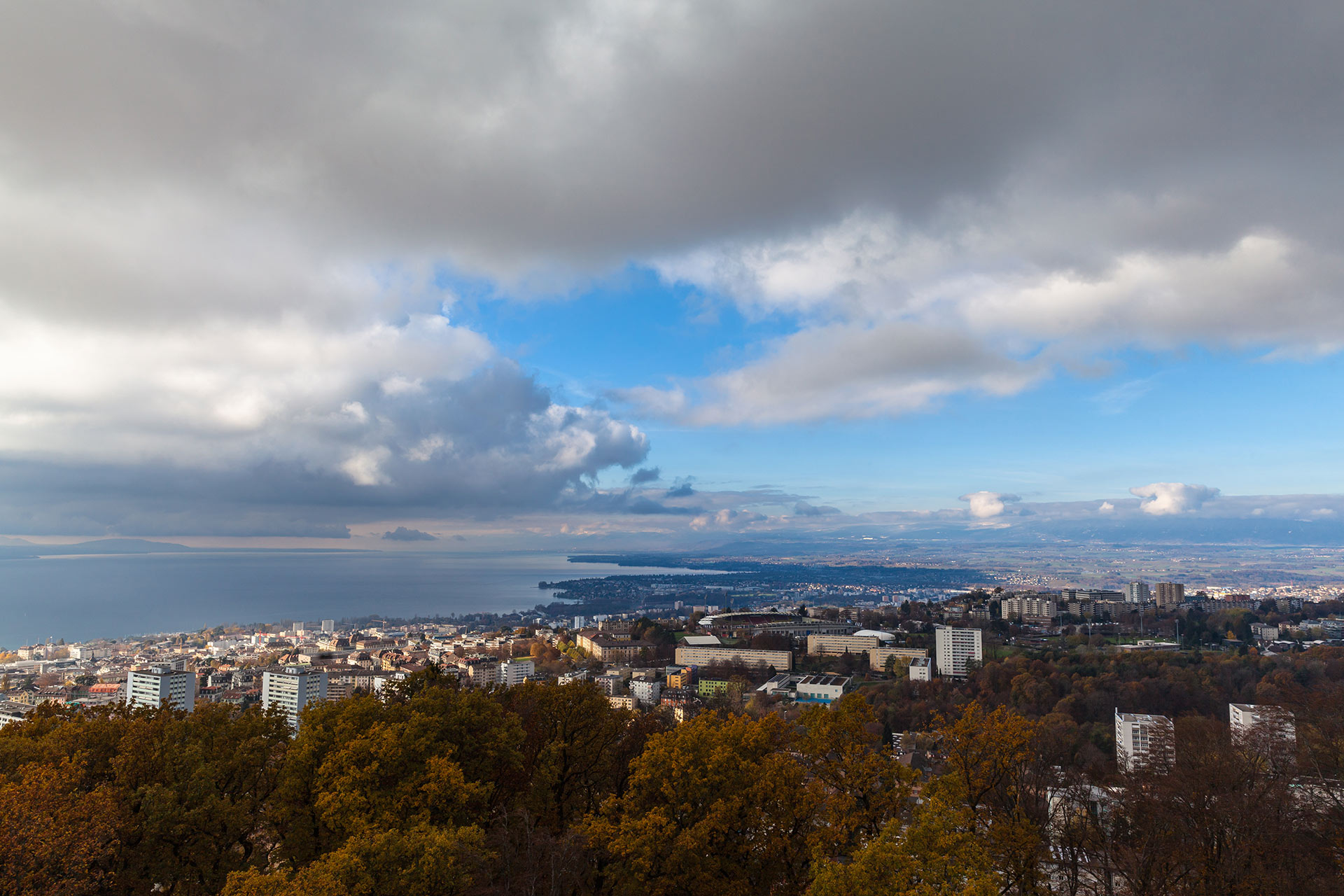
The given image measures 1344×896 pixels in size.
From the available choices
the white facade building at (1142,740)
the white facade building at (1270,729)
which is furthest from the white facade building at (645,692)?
the white facade building at (1270,729)

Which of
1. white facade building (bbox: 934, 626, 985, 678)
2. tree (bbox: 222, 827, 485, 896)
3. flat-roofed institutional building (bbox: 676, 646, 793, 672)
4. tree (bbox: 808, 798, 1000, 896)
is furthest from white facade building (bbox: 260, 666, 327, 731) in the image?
white facade building (bbox: 934, 626, 985, 678)

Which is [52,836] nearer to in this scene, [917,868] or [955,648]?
[917,868]

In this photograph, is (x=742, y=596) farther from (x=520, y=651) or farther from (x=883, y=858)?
(x=883, y=858)

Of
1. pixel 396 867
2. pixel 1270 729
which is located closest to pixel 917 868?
pixel 396 867

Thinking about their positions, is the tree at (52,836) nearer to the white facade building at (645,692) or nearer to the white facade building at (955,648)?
the white facade building at (645,692)

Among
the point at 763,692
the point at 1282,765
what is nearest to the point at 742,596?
the point at 763,692

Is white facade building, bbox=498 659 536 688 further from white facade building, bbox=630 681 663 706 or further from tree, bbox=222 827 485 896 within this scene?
tree, bbox=222 827 485 896
